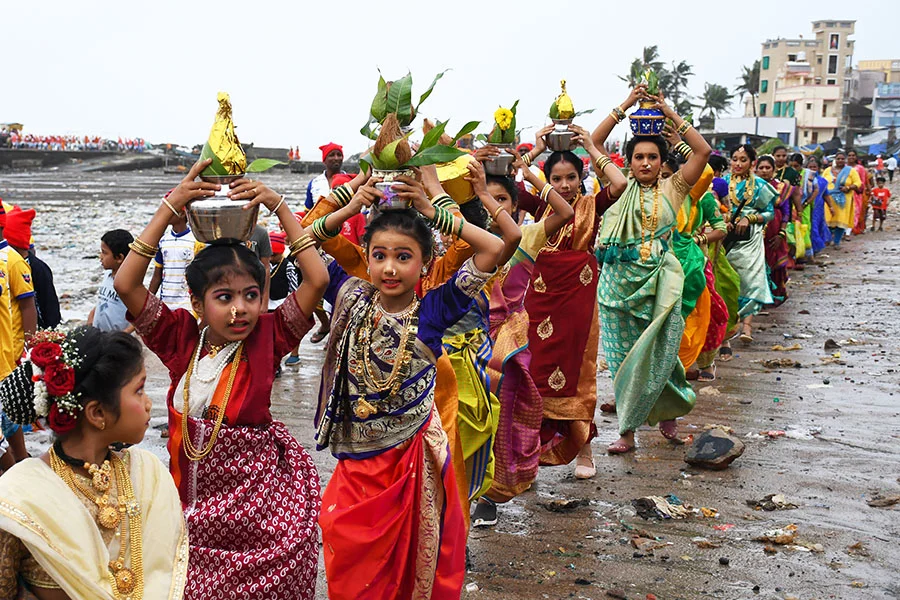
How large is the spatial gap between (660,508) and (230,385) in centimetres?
332

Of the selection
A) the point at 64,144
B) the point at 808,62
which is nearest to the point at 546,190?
the point at 64,144

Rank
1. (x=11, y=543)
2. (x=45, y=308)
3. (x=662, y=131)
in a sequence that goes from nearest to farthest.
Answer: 1. (x=11, y=543)
2. (x=45, y=308)
3. (x=662, y=131)

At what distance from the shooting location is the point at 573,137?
6.38 metres

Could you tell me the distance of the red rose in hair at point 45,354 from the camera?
2766mm

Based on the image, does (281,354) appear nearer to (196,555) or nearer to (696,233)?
(196,555)

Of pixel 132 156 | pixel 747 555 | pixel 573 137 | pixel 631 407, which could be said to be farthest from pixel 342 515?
pixel 132 156

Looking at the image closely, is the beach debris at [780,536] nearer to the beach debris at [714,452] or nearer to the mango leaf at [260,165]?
the beach debris at [714,452]

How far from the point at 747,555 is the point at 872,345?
7.02 metres

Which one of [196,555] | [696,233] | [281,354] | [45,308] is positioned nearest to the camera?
[196,555]

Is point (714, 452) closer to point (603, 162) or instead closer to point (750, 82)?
point (603, 162)

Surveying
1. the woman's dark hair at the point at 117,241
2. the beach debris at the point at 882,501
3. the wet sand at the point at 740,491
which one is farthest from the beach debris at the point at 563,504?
the woman's dark hair at the point at 117,241

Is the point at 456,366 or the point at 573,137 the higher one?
the point at 573,137

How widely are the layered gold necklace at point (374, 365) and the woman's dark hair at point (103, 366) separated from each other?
115 centimetres

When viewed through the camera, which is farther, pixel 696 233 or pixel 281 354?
pixel 696 233
